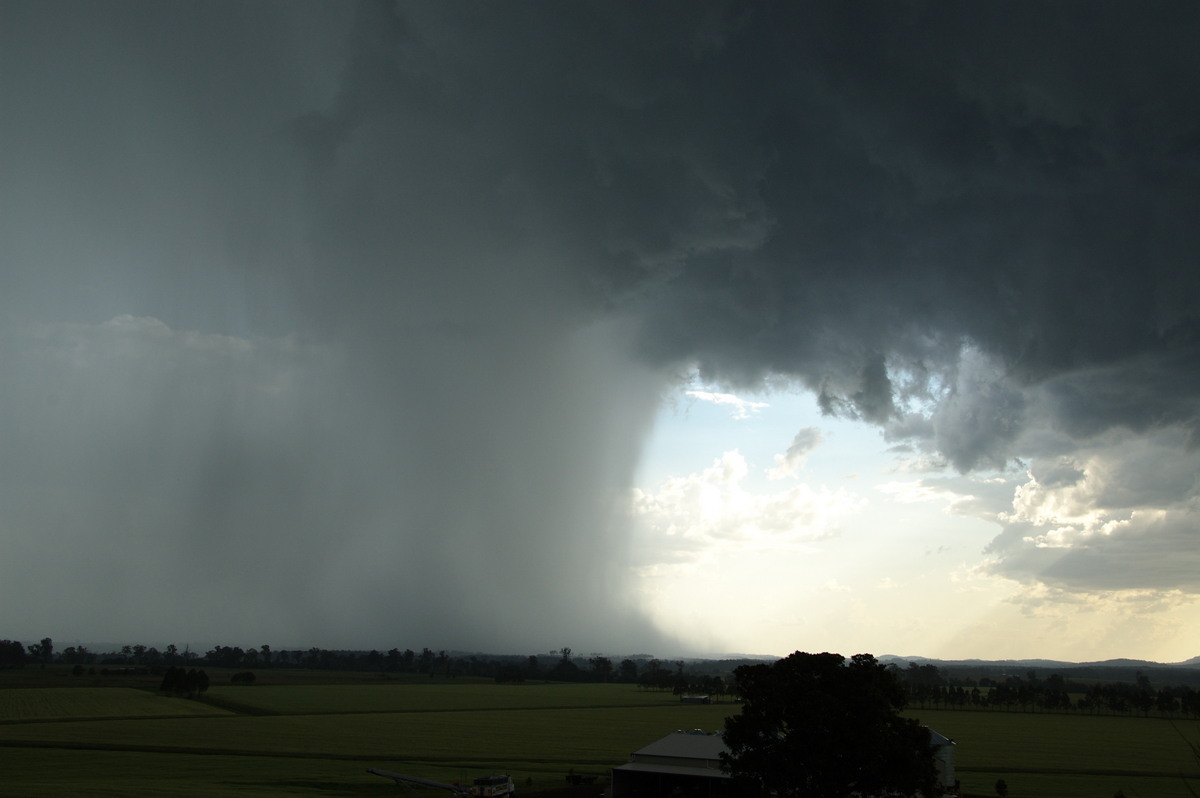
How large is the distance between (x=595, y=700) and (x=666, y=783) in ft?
411

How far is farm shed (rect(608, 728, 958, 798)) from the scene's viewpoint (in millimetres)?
51500

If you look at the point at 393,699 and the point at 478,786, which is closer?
the point at 478,786

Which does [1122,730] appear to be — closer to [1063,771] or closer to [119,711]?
[1063,771]

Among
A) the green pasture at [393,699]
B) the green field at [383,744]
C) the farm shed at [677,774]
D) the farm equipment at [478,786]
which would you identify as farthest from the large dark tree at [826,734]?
the green pasture at [393,699]

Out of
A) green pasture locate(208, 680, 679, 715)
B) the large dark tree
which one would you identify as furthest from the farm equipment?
green pasture locate(208, 680, 679, 715)

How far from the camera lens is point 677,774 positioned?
2039 inches

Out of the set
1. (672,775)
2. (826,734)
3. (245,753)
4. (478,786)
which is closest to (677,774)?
(672,775)

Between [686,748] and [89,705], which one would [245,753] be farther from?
[89,705]

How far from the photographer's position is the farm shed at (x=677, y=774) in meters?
51.5

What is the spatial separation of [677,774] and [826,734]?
48.6ft

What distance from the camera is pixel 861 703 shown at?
136ft

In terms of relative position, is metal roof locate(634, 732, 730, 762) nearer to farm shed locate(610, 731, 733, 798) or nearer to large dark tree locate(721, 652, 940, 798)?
farm shed locate(610, 731, 733, 798)

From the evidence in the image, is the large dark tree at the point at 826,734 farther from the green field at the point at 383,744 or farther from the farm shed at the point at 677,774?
the green field at the point at 383,744

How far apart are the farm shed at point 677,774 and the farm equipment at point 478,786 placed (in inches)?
280
